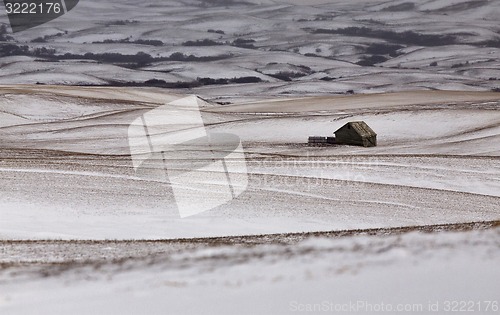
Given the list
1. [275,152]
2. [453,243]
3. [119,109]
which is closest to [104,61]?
[119,109]

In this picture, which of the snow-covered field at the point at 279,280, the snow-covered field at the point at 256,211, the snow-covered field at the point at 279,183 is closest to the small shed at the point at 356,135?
the snow-covered field at the point at 279,183

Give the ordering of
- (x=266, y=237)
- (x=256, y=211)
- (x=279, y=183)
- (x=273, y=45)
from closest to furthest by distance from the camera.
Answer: (x=266, y=237) → (x=256, y=211) → (x=279, y=183) → (x=273, y=45)

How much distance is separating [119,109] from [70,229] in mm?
36052

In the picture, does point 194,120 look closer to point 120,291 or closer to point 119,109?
point 119,109

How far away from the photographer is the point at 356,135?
3294 centimetres

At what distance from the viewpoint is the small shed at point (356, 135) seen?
32.8 metres

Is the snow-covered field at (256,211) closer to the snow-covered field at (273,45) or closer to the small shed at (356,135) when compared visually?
the small shed at (356,135)

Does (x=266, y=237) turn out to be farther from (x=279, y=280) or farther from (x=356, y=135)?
(x=356, y=135)

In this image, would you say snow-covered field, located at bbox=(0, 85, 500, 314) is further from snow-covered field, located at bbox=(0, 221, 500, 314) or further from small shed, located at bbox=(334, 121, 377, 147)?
small shed, located at bbox=(334, 121, 377, 147)

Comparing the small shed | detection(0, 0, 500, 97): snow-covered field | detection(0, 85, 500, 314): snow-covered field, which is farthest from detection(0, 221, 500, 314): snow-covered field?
detection(0, 0, 500, 97): snow-covered field

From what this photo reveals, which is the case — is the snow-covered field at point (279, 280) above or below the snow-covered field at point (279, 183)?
above

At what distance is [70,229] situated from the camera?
14289 mm

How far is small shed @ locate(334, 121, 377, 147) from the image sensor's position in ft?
107

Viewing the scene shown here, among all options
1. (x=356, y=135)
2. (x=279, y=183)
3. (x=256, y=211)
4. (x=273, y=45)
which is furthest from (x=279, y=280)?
(x=273, y=45)
